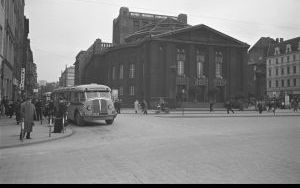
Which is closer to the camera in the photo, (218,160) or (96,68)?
(218,160)

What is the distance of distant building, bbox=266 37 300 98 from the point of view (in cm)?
8406

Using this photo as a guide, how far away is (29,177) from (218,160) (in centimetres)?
486

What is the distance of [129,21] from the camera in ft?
285

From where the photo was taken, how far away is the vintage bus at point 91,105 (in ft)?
76.5

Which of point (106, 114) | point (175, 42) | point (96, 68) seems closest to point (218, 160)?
point (106, 114)

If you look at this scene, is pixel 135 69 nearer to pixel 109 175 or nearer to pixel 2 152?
pixel 2 152

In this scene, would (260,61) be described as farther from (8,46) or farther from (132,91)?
(8,46)

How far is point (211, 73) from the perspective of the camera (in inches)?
2613

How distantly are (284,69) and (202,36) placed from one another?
31.9m

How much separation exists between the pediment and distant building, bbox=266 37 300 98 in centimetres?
2199

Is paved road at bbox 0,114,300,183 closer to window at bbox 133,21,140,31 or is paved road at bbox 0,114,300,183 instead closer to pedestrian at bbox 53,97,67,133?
pedestrian at bbox 53,97,67,133

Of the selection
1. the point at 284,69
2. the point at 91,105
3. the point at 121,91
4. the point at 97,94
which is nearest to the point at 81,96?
the point at 97,94

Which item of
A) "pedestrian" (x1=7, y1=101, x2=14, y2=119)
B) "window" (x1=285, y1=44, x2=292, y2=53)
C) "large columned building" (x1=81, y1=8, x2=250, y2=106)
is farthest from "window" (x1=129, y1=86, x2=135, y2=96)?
"window" (x1=285, y1=44, x2=292, y2=53)

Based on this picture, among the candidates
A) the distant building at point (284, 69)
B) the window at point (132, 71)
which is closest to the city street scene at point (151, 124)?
the window at point (132, 71)
